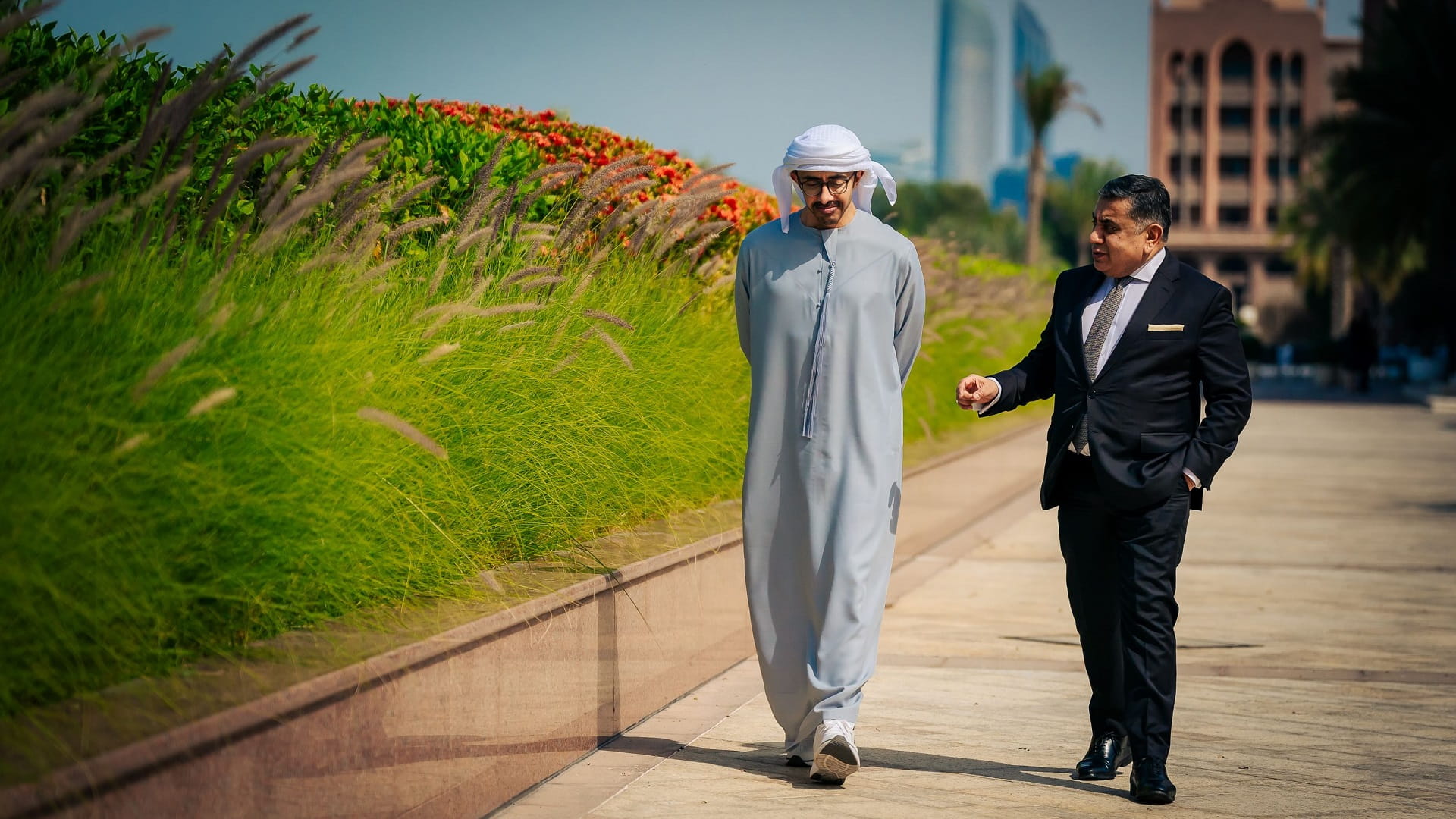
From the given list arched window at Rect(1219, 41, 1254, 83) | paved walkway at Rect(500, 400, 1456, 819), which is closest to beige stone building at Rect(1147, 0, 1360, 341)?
arched window at Rect(1219, 41, 1254, 83)

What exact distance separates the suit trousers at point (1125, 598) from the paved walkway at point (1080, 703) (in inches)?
10.2

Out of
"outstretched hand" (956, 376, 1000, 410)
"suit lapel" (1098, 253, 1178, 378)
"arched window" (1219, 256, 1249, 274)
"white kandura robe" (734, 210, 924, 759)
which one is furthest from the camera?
"arched window" (1219, 256, 1249, 274)

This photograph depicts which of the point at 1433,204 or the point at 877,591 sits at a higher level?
the point at 1433,204

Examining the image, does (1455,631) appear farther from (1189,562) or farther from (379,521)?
(379,521)

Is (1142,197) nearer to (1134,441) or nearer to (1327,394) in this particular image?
(1134,441)

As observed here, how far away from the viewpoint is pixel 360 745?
4.09 meters

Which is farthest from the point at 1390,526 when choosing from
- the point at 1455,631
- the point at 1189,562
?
the point at 1455,631

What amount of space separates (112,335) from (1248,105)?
13360 centimetres

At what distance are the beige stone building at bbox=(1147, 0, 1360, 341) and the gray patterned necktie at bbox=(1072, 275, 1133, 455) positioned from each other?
402ft

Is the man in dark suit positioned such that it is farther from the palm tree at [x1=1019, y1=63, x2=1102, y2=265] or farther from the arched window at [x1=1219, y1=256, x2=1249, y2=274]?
the arched window at [x1=1219, y1=256, x2=1249, y2=274]

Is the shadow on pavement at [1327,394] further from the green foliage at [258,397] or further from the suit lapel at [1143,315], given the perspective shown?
the suit lapel at [1143,315]

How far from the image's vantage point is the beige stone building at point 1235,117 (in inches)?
4938

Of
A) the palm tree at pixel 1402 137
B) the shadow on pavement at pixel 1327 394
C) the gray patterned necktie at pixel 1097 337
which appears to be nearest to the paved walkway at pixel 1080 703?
the gray patterned necktie at pixel 1097 337

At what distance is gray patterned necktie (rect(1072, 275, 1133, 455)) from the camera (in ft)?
17.0
